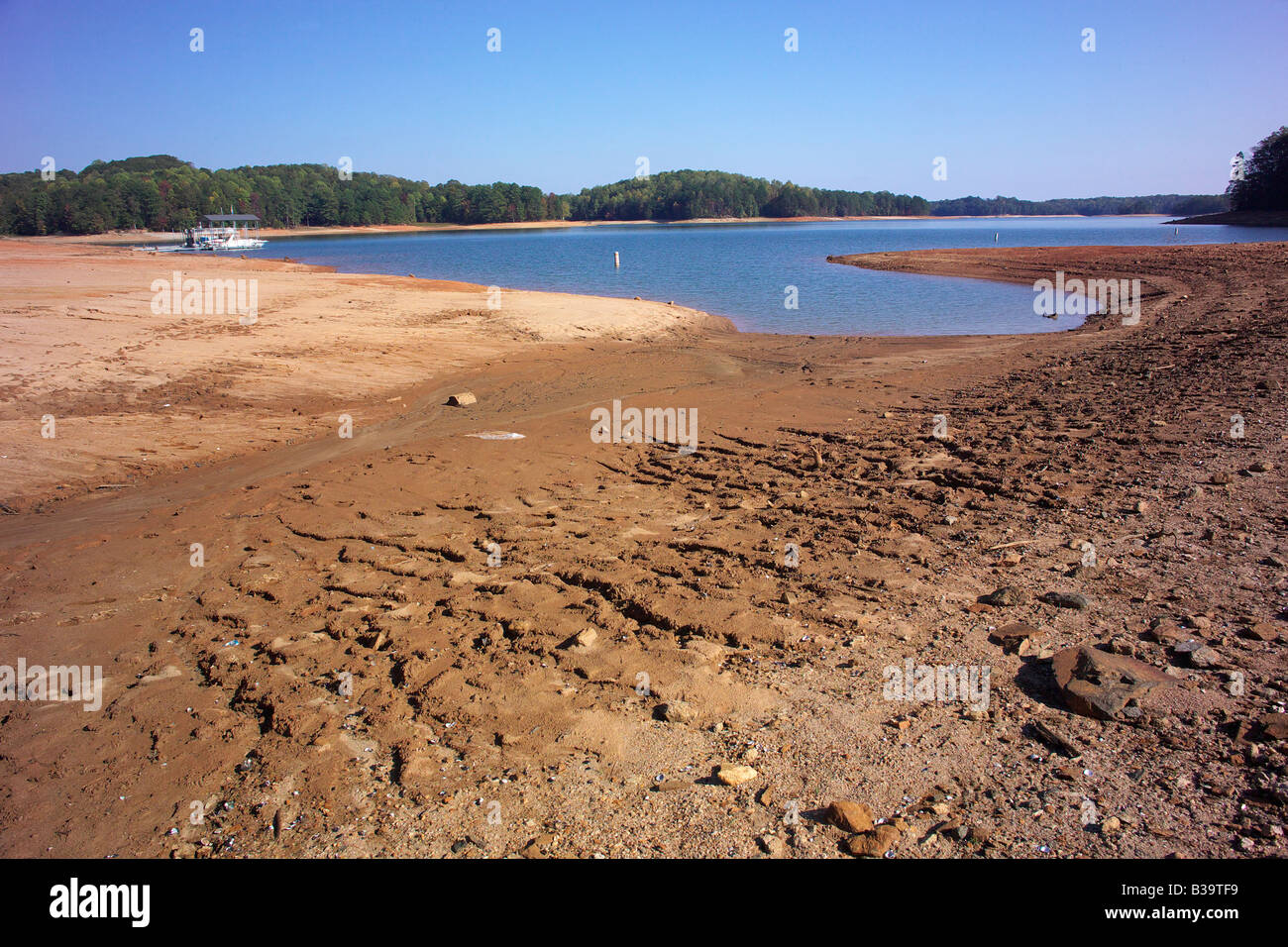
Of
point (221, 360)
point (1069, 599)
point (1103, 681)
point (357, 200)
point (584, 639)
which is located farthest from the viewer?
point (357, 200)

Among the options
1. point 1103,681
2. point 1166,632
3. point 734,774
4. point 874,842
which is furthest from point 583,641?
point 1166,632

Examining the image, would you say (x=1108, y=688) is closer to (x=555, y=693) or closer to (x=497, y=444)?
(x=555, y=693)

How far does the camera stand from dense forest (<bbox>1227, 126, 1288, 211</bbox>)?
8225 cm

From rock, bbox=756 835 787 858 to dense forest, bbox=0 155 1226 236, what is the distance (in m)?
112

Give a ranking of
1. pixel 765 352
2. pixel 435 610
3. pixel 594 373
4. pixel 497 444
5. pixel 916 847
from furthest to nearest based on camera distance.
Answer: pixel 765 352, pixel 594 373, pixel 497 444, pixel 435 610, pixel 916 847

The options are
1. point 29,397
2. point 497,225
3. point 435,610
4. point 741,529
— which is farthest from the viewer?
point 497,225

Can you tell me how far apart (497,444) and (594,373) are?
16.3 ft

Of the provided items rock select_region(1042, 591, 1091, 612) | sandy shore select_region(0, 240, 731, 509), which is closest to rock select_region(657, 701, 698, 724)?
rock select_region(1042, 591, 1091, 612)

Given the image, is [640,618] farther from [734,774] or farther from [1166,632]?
[1166,632]

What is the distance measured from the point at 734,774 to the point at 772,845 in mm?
473

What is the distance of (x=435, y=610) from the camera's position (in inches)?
212

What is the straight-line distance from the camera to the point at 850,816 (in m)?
3.23
